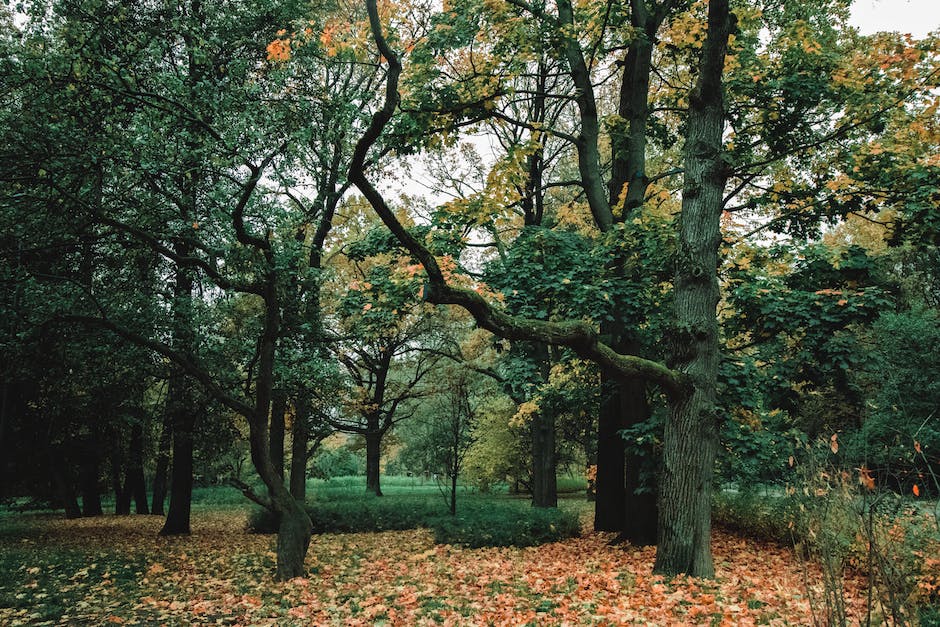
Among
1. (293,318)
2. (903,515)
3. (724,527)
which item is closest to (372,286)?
(293,318)

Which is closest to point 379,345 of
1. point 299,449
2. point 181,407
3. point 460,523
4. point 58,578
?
point 299,449

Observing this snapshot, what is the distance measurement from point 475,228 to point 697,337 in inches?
199

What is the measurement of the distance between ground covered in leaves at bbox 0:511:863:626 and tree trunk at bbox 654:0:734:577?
1.87ft

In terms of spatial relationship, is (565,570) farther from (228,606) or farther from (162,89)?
(162,89)

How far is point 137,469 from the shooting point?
18672 millimetres

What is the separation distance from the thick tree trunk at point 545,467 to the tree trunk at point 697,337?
1097 centimetres

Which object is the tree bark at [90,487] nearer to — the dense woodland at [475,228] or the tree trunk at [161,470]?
the tree trunk at [161,470]

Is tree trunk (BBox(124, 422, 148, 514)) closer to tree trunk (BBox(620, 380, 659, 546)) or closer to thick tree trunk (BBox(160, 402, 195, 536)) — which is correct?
thick tree trunk (BBox(160, 402, 195, 536))

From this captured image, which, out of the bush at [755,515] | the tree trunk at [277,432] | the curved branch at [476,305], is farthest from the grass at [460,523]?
the curved branch at [476,305]

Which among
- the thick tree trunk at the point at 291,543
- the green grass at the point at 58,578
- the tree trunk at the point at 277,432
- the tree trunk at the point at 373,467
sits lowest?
the tree trunk at the point at 373,467

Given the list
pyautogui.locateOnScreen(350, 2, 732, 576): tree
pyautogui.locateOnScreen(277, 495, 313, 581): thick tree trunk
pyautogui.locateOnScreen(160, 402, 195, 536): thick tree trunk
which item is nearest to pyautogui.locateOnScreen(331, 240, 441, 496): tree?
pyautogui.locateOnScreen(350, 2, 732, 576): tree

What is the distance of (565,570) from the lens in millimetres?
7539

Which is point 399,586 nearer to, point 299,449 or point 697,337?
point 697,337

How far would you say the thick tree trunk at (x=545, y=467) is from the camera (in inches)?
706
